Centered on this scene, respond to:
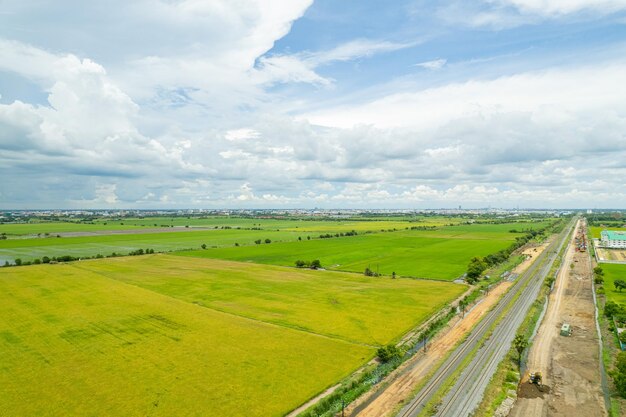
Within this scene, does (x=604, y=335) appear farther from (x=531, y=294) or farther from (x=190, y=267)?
(x=190, y=267)

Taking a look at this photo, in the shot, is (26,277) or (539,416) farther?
(26,277)

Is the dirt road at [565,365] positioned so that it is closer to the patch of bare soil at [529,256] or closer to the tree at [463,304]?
the tree at [463,304]

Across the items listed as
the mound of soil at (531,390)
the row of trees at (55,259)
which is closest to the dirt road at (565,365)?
the mound of soil at (531,390)

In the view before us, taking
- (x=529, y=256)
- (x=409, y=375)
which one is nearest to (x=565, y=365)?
(x=409, y=375)

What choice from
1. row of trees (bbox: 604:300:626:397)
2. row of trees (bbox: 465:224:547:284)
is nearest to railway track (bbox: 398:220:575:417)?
row of trees (bbox: 465:224:547:284)

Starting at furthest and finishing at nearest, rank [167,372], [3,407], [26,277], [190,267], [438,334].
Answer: [190,267]
[26,277]
[438,334]
[167,372]
[3,407]

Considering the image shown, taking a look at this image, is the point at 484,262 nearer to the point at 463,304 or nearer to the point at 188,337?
the point at 463,304

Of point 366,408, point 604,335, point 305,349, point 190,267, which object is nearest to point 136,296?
point 190,267
